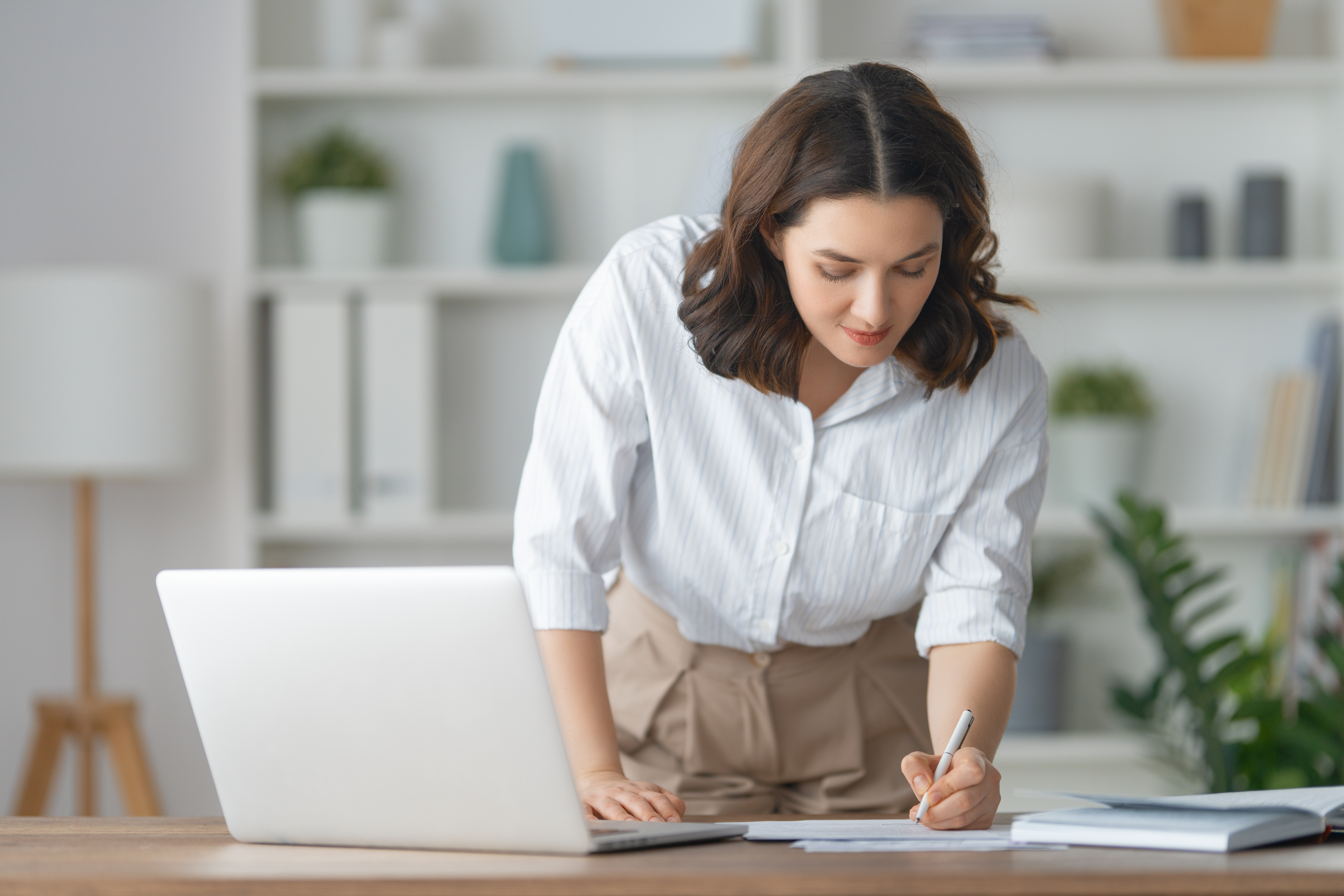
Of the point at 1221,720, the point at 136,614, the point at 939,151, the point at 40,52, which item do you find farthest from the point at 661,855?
the point at 40,52

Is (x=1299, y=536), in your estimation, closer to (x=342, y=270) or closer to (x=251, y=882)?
(x=342, y=270)

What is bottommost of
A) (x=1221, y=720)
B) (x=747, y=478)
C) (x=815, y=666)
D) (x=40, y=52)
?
(x=1221, y=720)

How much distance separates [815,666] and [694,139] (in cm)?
181

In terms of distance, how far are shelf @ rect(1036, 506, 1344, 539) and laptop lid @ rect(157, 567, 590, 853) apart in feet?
6.75

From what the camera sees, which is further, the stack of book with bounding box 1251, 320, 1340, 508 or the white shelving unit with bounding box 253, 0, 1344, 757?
the white shelving unit with bounding box 253, 0, 1344, 757

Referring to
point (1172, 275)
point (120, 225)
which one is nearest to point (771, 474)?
point (1172, 275)

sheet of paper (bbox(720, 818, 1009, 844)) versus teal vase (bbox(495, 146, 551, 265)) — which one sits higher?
teal vase (bbox(495, 146, 551, 265))

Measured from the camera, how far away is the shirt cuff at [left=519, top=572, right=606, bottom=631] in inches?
49.3

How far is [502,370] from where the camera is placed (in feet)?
9.83

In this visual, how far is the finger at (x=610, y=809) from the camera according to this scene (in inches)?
42.7

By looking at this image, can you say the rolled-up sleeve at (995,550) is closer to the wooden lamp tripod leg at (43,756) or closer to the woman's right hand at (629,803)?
the woman's right hand at (629,803)

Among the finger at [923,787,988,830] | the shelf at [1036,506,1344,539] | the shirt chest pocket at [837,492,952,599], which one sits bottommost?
the shelf at [1036,506,1344,539]

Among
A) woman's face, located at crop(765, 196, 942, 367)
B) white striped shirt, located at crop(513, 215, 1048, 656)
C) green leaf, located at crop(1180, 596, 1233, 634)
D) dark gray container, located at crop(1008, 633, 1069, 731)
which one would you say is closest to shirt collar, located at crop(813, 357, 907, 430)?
white striped shirt, located at crop(513, 215, 1048, 656)

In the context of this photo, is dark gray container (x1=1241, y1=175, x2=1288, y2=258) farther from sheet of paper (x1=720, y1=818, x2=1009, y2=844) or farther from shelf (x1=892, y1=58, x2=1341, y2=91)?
sheet of paper (x1=720, y1=818, x2=1009, y2=844)
